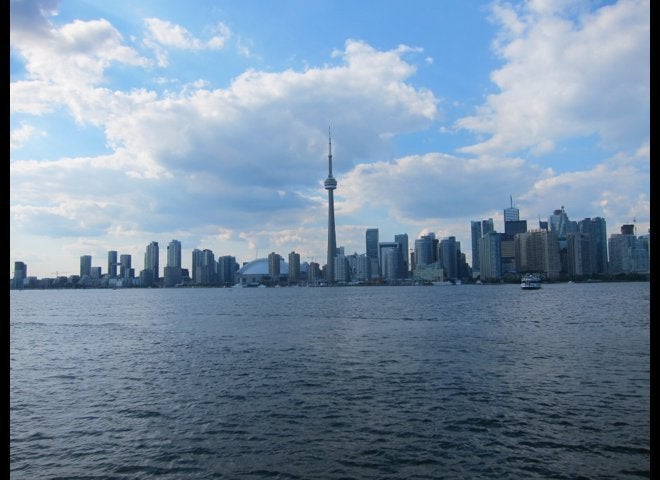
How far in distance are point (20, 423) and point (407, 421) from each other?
51.5 feet

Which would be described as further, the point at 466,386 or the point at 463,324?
the point at 463,324

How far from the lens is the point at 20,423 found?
68.3ft

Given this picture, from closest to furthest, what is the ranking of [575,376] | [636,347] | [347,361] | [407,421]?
1. [407,421]
2. [575,376]
3. [347,361]
4. [636,347]

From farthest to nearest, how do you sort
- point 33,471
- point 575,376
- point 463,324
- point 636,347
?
point 463,324
point 636,347
point 575,376
point 33,471

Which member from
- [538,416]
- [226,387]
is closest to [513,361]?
[538,416]

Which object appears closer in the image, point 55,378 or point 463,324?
point 55,378

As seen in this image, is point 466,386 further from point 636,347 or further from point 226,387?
point 636,347
